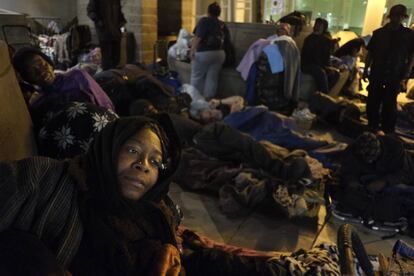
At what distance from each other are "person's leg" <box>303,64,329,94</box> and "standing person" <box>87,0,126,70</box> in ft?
8.70

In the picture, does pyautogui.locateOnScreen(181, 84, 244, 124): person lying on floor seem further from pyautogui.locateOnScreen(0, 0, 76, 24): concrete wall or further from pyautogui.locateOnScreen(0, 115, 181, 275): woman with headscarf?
pyautogui.locateOnScreen(0, 0, 76, 24): concrete wall

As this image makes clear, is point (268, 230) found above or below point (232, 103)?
below

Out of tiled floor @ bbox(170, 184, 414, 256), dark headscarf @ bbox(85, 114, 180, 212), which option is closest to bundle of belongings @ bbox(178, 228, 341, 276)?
dark headscarf @ bbox(85, 114, 180, 212)

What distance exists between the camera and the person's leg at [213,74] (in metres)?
5.21

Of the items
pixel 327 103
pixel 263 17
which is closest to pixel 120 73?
pixel 327 103

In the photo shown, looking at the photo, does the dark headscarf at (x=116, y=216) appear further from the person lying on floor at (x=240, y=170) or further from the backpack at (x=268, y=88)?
the backpack at (x=268, y=88)

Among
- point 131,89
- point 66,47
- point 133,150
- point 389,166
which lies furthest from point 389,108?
point 66,47

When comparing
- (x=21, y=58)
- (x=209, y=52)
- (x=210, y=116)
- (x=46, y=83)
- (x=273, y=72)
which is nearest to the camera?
(x=21, y=58)

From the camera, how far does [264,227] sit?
2.42 m

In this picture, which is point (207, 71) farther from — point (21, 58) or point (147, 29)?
point (21, 58)

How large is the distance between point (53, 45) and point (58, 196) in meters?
6.38

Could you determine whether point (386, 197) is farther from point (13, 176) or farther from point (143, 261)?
point (13, 176)

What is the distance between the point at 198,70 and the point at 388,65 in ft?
8.08

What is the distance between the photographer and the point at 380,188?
2500 millimetres
